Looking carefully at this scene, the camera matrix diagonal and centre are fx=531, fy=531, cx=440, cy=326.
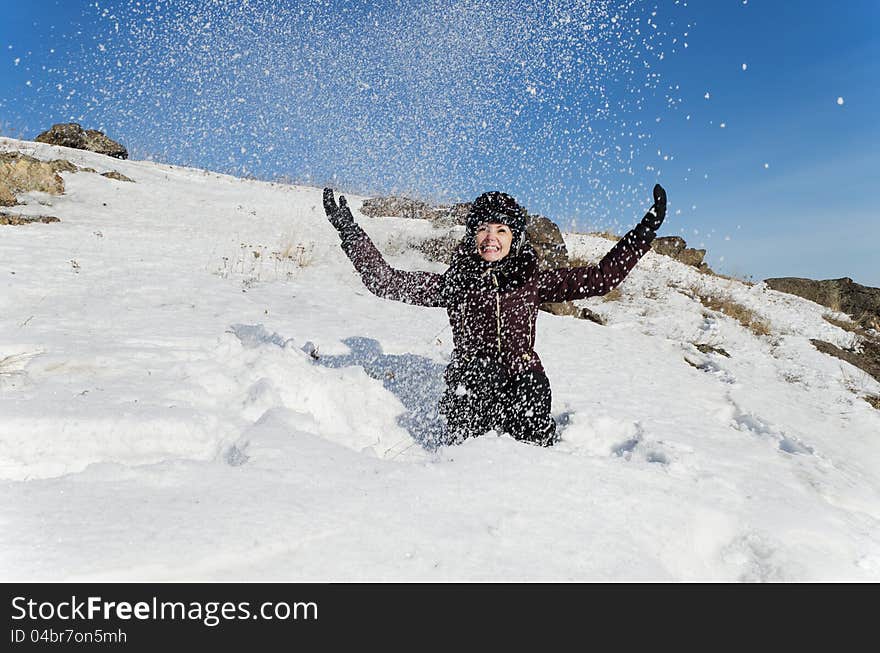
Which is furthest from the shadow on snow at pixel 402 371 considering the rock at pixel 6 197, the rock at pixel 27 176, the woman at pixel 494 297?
the rock at pixel 27 176

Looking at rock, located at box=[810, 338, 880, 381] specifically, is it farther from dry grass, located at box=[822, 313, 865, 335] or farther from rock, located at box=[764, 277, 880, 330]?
rock, located at box=[764, 277, 880, 330]

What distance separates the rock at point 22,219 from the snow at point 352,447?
0.24m

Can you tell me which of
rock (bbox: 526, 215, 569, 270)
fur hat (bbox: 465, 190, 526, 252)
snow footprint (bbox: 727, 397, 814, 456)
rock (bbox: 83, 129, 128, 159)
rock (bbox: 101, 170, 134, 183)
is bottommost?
snow footprint (bbox: 727, 397, 814, 456)

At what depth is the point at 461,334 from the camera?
12.3ft

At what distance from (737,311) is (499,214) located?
8.10 meters

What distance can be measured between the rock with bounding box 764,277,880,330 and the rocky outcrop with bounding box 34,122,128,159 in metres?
20.7

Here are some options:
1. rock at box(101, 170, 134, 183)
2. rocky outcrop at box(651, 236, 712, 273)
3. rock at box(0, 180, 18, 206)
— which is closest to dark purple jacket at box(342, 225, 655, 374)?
rock at box(0, 180, 18, 206)

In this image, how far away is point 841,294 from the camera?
648 inches

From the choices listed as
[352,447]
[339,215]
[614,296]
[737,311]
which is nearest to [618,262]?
[339,215]

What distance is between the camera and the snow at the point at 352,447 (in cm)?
173

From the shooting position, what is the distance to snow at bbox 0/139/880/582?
1.73m
